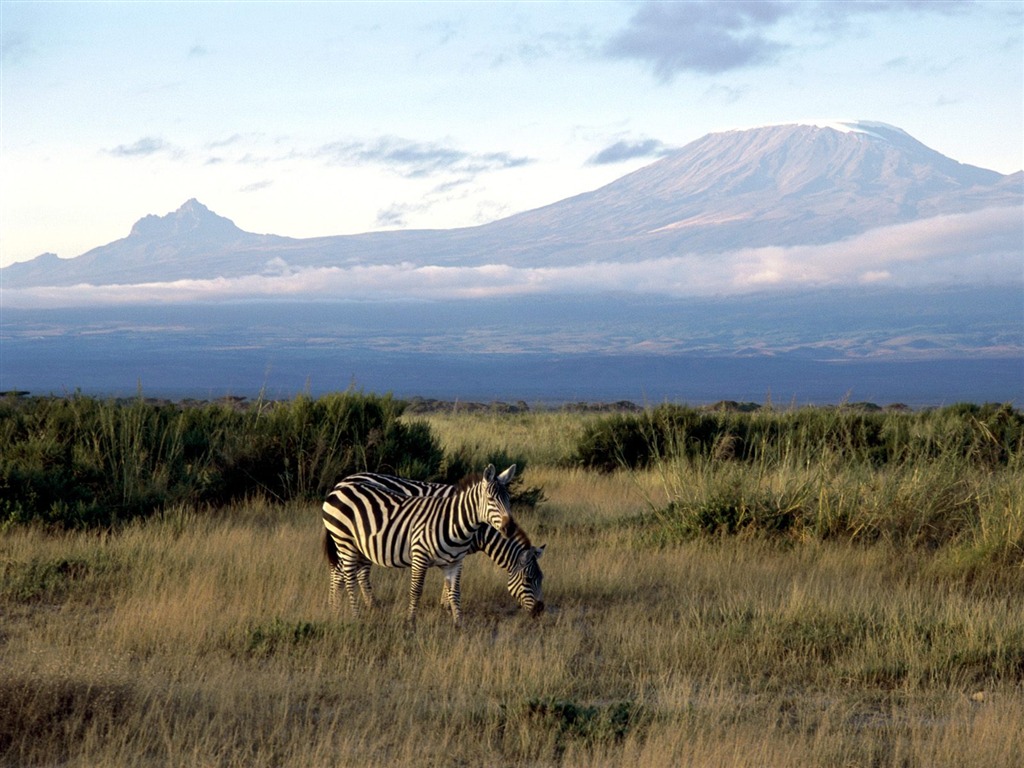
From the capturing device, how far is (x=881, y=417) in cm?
2277

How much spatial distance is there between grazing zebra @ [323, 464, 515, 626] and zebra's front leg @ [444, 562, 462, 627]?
0.5 inches

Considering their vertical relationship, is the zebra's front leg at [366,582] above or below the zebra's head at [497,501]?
below

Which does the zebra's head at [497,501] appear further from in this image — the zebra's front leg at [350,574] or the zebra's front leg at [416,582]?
the zebra's front leg at [350,574]

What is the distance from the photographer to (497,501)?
8047 mm

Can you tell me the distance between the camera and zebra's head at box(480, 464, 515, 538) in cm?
802

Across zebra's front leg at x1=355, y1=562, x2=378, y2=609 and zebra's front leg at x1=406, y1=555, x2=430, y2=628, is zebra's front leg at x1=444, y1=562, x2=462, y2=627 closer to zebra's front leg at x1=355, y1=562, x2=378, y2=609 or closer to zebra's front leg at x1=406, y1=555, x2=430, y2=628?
zebra's front leg at x1=406, y1=555, x2=430, y2=628

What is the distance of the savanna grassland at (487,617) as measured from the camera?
5969mm

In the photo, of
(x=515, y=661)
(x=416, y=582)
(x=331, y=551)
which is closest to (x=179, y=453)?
(x=331, y=551)

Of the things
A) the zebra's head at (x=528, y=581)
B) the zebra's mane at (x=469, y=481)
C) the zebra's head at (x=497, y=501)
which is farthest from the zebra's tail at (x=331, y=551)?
the zebra's head at (x=497, y=501)

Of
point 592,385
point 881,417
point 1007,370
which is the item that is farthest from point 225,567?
point 1007,370

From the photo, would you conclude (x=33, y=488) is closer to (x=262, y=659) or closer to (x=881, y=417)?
(x=262, y=659)

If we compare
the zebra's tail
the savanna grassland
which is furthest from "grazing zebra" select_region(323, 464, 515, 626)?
the savanna grassland

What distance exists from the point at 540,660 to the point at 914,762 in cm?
246

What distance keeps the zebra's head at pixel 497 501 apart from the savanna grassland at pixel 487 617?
32.7 inches
